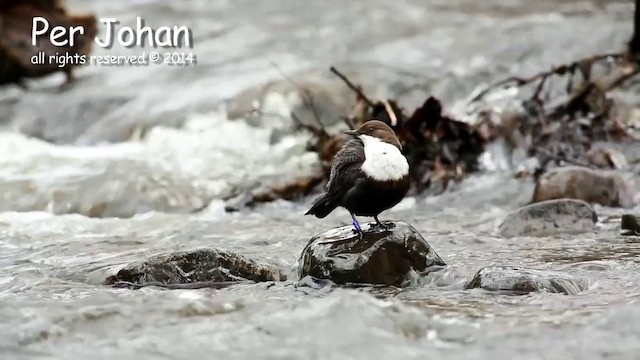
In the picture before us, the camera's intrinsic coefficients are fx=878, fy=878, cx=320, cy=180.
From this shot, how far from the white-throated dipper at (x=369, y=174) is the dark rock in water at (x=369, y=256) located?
0.08 metres

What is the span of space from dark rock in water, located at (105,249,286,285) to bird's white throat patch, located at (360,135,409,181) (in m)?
0.79

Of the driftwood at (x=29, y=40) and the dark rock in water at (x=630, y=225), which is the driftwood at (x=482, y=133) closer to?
the dark rock in water at (x=630, y=225)

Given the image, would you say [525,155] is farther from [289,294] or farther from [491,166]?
[289,294]

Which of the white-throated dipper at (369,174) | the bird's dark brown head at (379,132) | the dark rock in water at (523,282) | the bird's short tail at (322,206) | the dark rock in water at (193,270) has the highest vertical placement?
the bird's dark brown head at (379,132)

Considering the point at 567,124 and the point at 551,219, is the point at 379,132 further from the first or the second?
the point at 567,124

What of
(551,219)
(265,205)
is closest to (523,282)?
(551,219)

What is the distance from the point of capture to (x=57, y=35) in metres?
11.5

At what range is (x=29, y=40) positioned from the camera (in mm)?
11406

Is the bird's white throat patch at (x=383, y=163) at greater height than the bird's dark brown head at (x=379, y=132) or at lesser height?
lesser

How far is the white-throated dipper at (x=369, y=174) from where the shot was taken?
358 centimetres

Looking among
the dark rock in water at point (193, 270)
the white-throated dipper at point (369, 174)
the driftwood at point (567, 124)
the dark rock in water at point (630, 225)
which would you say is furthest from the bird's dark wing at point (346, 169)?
the driftwood at point (567, 124)

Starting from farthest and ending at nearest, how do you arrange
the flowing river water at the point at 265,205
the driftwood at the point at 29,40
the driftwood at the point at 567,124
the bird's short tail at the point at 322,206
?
1. the driftwood at the point at 29,40
2. the driftwood at the point at 567,124
3. the bird's short tail at the point at 322,206
4. the flowing river water at the point at 265,205

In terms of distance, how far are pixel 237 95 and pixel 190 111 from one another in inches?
24.5

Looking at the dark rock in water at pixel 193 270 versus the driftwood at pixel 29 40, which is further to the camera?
the driftwood at pixel 29 40
